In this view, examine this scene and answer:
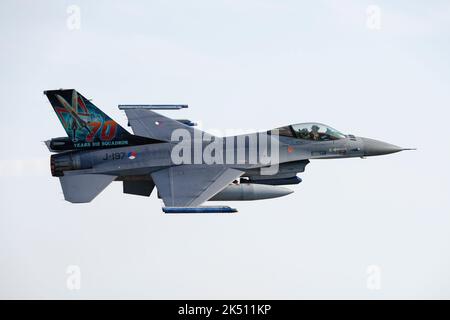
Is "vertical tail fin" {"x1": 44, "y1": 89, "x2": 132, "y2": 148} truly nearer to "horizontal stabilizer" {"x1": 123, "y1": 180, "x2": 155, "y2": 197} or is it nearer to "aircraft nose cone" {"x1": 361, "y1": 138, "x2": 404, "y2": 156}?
"horizontal stabilizer" {"x1": 123, "y1": 180, "x2": 155, "y2": 197}

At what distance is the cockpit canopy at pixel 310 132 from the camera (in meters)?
32.5

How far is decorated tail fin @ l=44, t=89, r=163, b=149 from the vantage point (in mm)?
31453

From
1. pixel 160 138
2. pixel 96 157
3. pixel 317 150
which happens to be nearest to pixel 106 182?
pixel 96 157

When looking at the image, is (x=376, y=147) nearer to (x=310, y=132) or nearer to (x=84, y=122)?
(x=310, y=132)

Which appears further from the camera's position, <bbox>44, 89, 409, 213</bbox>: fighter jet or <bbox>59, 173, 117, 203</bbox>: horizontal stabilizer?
<bbox>44, 89, 409, 213</bbox>: fighter jet

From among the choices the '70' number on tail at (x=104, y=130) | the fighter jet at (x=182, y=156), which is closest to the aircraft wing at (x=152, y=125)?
the fighter jet at (x=182, y=156)

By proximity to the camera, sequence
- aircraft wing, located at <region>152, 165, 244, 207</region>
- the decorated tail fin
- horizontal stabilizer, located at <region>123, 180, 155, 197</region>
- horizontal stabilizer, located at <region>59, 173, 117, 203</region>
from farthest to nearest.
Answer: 1. horizontal stabilizer, located at <region>123, 180, 155, 197</region>
2. the decorated tail fin
3. horizontal stabilizer, located at <region>59, 173, 117, 203</region>
4. aircraft wing, located at <region>152, 165, 244, 207</region>

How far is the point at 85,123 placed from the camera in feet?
103

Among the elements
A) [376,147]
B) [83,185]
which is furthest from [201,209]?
[376,147]

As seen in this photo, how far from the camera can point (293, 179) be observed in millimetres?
32344

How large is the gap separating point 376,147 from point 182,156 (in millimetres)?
7370

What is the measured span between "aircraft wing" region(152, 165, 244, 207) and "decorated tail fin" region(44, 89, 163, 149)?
77.2 inches

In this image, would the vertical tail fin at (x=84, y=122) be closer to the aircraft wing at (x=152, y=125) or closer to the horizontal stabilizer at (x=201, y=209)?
the aircraft wing at (x=152, y=125)

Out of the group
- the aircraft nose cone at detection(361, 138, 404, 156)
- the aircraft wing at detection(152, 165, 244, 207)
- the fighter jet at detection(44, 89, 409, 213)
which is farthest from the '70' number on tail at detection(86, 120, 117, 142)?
the aircraft nose cone at detection(361, 138, 404, 156)
